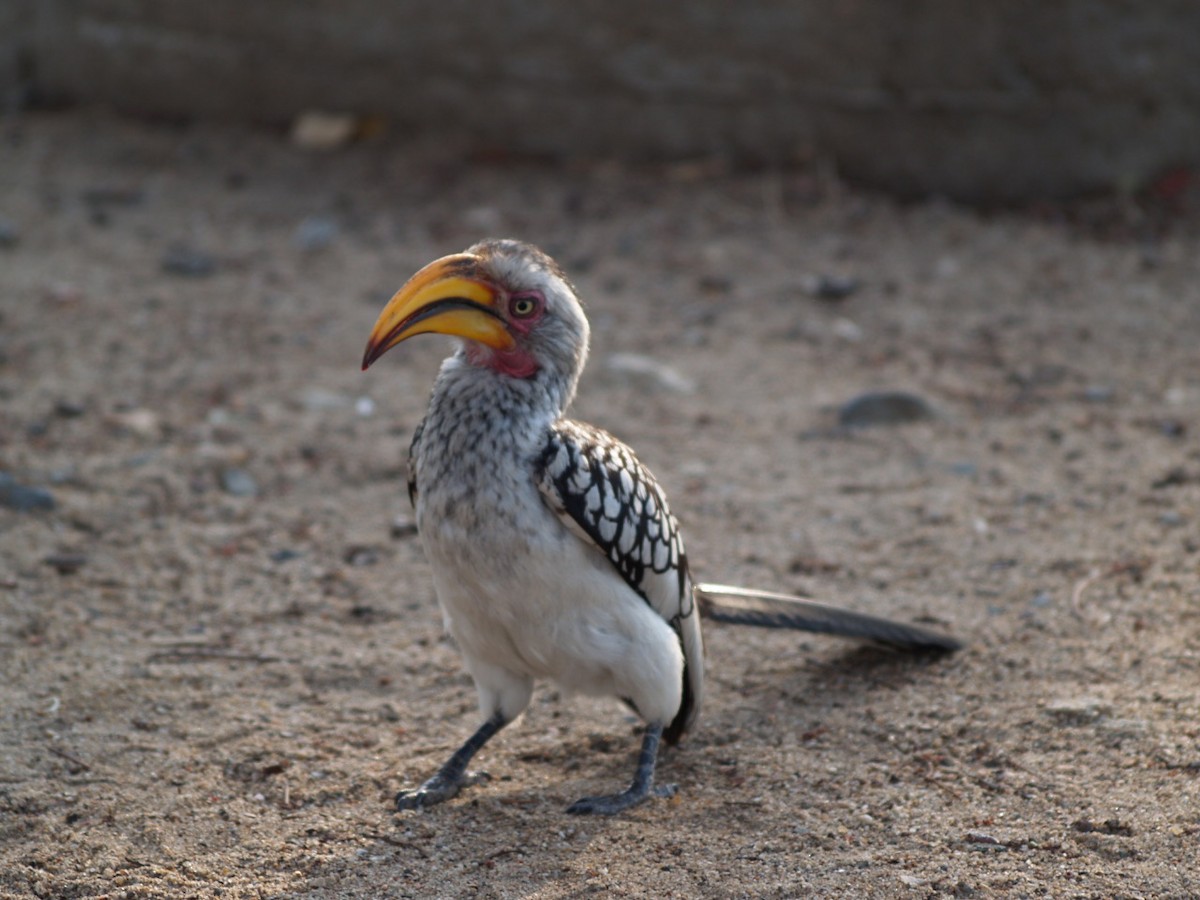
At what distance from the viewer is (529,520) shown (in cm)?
316

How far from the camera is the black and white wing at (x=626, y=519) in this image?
3203mm

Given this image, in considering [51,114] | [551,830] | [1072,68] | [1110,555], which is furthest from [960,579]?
[51,114]

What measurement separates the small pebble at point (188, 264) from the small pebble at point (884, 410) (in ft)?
11.1

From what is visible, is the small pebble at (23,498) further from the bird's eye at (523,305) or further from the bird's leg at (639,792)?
the bird's leg at (639,792)

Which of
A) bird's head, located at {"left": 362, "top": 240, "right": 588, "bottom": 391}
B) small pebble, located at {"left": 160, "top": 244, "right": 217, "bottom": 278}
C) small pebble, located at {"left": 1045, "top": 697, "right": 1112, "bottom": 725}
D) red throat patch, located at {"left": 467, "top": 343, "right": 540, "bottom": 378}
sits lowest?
small pebble, located at {"left": 1045, "top": 697, "right": 1112, "bottom": 725}

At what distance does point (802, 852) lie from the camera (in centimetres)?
310

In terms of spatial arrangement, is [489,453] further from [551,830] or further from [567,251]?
[567,251]

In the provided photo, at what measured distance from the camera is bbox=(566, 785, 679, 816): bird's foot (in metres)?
3.32

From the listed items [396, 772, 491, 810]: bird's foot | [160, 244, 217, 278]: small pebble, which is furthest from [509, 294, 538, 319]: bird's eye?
[160, 244, 217, 278]: small pebble

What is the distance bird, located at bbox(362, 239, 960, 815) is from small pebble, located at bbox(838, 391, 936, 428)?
2.14 metres

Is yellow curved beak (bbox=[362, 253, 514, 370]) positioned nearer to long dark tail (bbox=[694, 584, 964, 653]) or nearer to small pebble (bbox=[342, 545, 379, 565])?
long dark tail (bbox=[694, 584, 964, 653])

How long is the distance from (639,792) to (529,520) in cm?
80

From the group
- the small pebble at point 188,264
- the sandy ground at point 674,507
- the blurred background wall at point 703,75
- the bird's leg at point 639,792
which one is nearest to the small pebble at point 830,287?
the sandy ground at point 674,507

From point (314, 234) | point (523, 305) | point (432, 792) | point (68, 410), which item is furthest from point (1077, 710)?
point (314, 234)
